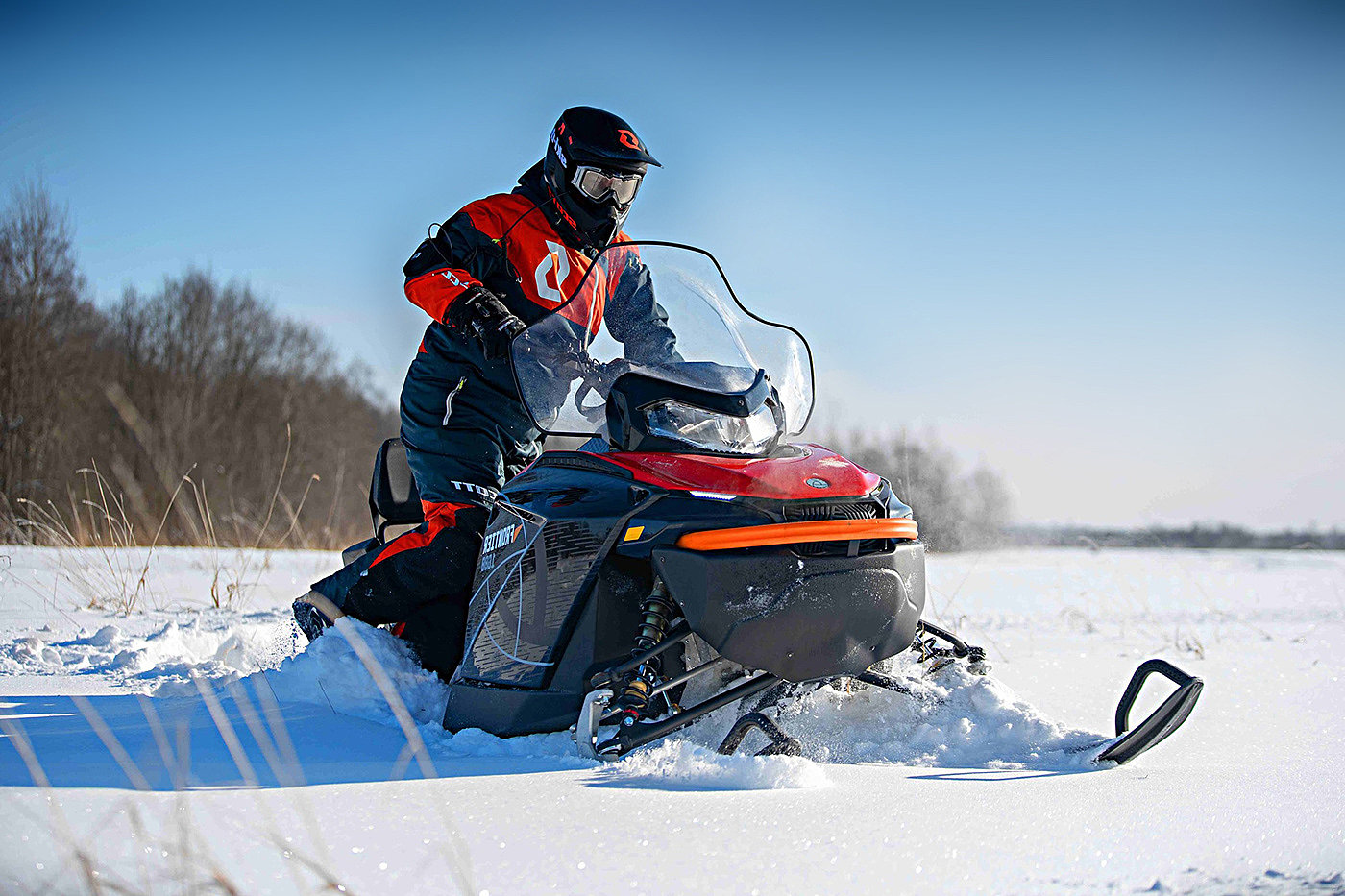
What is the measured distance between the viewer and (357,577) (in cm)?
315

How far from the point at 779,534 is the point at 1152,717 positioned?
0.98 m

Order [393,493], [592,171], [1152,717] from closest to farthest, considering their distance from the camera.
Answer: [1152,717]
[592,171]
[393,493]

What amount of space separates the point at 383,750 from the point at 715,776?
2.57 ft

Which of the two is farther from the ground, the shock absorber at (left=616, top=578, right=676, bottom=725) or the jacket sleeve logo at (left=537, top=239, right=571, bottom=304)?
the jacket sleeve logo at (left=537, top=239, right=571, bottom=304)

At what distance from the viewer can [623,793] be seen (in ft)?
5.81

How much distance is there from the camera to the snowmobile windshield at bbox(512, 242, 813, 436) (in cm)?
249

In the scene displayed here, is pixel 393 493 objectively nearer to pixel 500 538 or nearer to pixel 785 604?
pixel 500 538

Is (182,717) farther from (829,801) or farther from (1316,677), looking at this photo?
(1316,677)

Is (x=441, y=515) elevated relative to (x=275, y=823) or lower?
elevated

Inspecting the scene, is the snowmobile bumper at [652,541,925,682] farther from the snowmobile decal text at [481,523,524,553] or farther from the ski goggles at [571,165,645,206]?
the ski goggles at [571,165,645,206]

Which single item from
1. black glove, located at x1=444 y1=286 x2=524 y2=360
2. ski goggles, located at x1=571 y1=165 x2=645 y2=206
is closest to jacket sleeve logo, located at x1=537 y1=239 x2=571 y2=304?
ski goggles, located at x1=571 y1=165 x2=645 y2=206

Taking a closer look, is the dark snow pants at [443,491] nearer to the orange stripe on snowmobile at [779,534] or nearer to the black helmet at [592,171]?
the black helmet at [592,171]

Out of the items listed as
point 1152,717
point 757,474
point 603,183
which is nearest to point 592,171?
point 603,183

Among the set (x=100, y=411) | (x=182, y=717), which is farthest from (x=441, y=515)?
(x=100, y=411)
